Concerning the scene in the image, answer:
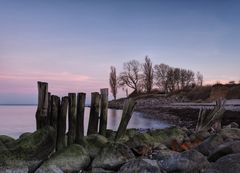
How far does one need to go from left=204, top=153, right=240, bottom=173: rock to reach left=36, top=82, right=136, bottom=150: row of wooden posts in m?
4.41

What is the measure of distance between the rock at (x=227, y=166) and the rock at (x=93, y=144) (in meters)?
3.23

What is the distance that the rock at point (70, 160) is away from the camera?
808 cm

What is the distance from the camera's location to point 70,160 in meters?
8.31

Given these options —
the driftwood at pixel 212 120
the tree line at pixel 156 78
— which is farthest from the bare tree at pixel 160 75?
the driftwood at pixel 212 120

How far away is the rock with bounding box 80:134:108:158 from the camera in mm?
9409

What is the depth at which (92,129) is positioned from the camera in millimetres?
11547

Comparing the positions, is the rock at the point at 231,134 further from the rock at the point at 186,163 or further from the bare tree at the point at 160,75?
the bare tree at the point at 160,75

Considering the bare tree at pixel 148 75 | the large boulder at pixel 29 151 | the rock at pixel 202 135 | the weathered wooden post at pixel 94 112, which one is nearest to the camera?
the large boulder at pixel 29 151

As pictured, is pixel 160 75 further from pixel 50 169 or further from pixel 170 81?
pixel 50 169

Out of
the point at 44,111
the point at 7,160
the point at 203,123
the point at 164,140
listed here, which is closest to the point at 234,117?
the point at 203,123

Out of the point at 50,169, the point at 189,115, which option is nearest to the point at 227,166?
the point at 50,169

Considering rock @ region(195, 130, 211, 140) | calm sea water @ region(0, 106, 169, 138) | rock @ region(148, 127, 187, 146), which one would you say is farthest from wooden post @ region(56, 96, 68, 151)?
calm sea water @ region(0, 106, 169, 138)

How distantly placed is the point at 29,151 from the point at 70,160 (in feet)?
3.16

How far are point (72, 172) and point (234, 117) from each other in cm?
1807
